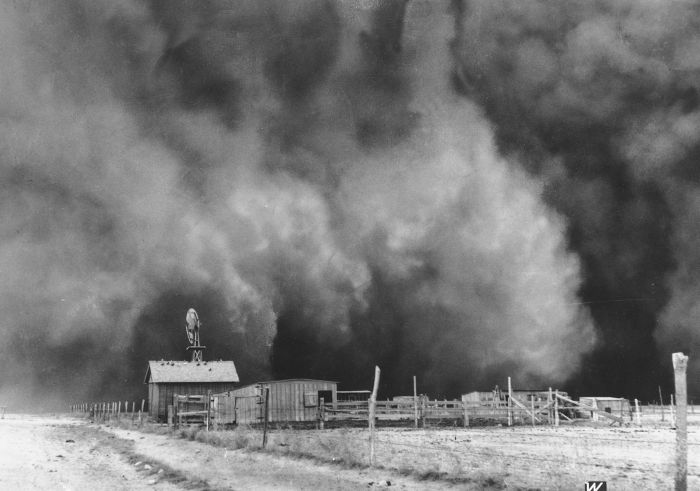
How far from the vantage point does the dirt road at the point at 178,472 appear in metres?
16.6

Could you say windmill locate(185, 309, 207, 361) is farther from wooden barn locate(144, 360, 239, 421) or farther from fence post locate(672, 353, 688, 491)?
fence post locate(672, 353, 688, 491)

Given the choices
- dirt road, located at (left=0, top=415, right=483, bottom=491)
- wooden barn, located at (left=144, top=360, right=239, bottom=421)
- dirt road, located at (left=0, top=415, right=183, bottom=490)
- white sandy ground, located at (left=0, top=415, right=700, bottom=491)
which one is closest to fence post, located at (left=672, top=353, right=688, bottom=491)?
white sandy ground, located at (left=0, top=415, right=700, bottom=491)

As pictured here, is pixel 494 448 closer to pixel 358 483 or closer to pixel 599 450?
pixel 599 450

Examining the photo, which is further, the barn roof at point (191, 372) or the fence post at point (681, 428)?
the barn roof at point (191, 372)

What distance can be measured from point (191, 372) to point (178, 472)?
4132 cm

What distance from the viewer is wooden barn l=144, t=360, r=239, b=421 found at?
188 feet

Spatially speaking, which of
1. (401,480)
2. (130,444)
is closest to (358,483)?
(401,480)

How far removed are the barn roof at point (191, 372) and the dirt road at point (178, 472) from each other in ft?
95.1

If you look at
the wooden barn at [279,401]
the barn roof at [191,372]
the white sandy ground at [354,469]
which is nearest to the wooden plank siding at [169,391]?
the barn roof at [191,372]

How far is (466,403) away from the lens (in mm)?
43469

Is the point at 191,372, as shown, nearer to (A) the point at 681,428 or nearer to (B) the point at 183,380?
(B) the point at 183,380

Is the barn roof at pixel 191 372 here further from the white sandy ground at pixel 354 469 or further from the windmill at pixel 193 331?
the white sandy ground at pixel 354 469

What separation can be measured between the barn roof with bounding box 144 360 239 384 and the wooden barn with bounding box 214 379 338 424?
9.17m

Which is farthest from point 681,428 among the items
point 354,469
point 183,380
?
point 183,380
